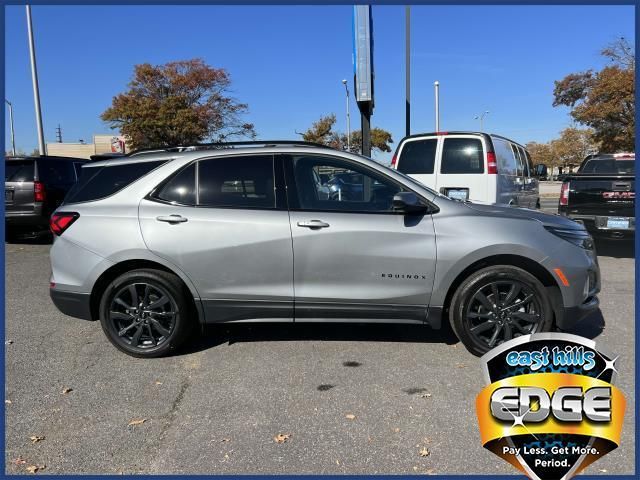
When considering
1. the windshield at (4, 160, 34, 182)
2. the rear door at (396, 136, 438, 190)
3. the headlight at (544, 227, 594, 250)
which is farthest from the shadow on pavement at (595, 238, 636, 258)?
the windshield at (4, 160, 34, 182)

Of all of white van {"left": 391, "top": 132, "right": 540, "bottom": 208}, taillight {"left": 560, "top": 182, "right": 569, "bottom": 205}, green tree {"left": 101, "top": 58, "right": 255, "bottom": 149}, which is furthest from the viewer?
green tree {"left": 101, "top": 58, "right": 255, "bottom": 149}

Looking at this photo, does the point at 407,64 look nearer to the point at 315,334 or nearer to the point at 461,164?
the point at 461,164

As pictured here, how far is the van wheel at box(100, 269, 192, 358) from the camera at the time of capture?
162 inches

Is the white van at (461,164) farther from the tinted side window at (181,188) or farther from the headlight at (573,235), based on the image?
the tinted side window at (181,188)

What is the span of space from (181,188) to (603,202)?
23.5 ft

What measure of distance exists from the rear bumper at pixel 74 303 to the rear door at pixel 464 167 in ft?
19.4

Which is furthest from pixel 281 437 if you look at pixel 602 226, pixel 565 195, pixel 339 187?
pixel 565 195

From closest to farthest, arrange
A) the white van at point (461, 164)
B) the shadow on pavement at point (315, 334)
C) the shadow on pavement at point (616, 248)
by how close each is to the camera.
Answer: the shadow on pavement at point (315, 334), the white van at point (461, 164), the shadow on pavement at point (616, 248)

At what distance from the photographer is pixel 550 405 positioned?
2.54m

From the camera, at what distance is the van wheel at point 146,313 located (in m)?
4.11

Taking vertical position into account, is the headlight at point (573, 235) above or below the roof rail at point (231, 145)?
below

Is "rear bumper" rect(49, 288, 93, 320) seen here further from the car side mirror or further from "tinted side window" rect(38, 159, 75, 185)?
"tinted side window" rect(38, 159, 75, 185)

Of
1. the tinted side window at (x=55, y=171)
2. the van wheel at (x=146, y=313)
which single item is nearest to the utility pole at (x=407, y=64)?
the tinted side window at (x=55, y=171)

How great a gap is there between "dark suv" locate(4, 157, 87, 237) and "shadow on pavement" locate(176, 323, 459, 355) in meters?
6.62
